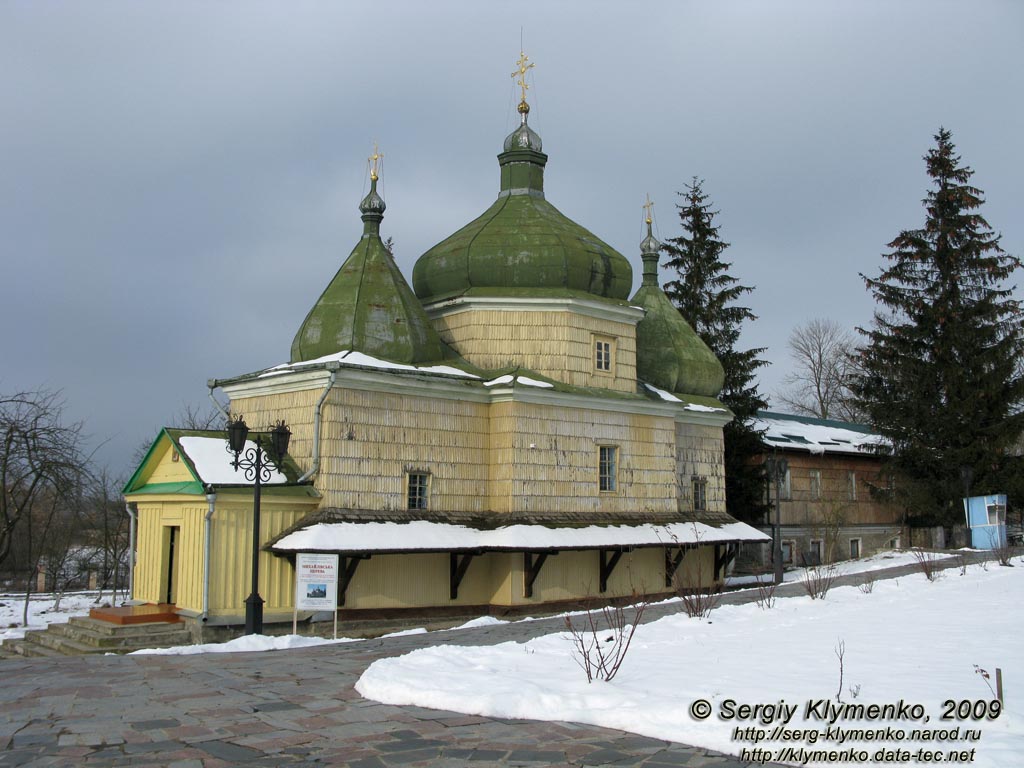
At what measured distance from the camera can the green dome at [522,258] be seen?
2119cm

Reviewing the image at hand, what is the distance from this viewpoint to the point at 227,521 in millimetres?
16109

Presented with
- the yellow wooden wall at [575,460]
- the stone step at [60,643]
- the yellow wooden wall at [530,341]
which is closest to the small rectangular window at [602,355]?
the yellow wooden wall at [530,341]

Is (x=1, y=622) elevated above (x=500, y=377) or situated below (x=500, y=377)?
below

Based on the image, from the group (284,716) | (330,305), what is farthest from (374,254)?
(284,716)

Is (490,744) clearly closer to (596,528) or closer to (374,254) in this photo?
(596,528)

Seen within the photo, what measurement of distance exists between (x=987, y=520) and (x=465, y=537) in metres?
15.7

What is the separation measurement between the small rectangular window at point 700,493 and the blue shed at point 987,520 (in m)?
7.69

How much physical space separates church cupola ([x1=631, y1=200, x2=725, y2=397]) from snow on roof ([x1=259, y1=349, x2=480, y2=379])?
6.79 metres

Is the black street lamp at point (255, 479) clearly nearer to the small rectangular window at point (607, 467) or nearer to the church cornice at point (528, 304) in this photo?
the church cornice at point (528, 304)

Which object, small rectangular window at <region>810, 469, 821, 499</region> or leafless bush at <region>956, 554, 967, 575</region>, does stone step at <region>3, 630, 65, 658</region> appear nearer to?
leafless bush at <region>956, 554, 967, 575</region>

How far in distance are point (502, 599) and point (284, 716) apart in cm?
1180

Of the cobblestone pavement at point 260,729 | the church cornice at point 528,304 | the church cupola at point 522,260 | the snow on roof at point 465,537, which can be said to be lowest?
the cobblestone pavement at point 260,729

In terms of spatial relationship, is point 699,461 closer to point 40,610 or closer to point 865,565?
point 865,565

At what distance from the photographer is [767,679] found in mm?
8211
